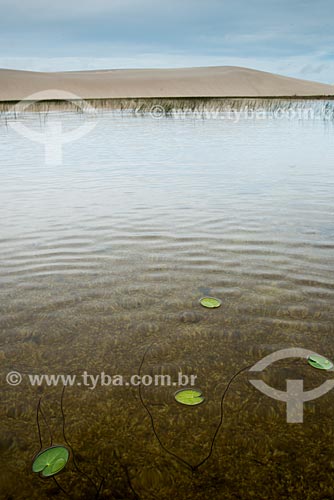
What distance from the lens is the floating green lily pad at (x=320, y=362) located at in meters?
2.24

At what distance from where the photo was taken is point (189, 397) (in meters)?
2.07

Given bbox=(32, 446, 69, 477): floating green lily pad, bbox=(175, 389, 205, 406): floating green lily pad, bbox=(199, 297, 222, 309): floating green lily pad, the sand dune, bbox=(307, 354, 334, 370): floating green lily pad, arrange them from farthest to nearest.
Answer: the sand dune < bbox=(199, 297, 222, 309): floating green lily pad < bbox=(307, 354, 334, 370): floating green lily pad < bbox=(175, 389, 205, 406): floating green lily pad < bbox=(32, 446, 69, 477): floating green lily pad

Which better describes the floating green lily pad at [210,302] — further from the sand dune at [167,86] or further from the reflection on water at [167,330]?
the sand dune at [167,86]

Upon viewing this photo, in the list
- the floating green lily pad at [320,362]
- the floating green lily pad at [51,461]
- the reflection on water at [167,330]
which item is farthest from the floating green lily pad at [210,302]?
the floating green lily pad at [51,461]

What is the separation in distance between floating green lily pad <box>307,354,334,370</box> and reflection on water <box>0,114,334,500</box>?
47 millimetres

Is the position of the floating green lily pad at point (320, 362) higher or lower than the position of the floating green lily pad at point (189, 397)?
higher

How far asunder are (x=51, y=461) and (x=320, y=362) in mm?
1369

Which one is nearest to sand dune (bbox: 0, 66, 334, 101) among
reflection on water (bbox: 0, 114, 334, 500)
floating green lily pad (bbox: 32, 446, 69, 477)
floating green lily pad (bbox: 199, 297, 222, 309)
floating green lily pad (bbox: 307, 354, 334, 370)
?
reflection on water (bbox: 0, 114, 334, 500)

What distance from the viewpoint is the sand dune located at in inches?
2504

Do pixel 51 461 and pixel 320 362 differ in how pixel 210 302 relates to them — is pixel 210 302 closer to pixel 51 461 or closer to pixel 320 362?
pixel 320 362

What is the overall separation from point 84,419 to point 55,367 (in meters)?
0.42

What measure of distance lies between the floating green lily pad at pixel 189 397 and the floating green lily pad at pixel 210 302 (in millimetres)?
864

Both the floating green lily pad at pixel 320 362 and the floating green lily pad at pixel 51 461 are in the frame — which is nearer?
the floating green lily pad at pixel 51 461

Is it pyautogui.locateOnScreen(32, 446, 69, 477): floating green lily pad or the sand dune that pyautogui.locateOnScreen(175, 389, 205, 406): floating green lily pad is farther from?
the sand dune
